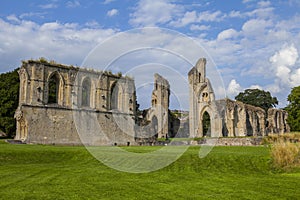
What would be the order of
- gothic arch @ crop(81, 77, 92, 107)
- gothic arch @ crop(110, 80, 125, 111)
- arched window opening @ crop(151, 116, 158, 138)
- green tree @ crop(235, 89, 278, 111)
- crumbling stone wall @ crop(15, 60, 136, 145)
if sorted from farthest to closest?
green tree @ crop(235, 89, 278, 111), arched window opening @ crop(151, 116, 158, 138), gothic arch @ crop(110, 80, 125, 111), gothic arch @ crop(81, 77, 92, 107), crumbling stone wall @ crop(15, 60, 136, 145)

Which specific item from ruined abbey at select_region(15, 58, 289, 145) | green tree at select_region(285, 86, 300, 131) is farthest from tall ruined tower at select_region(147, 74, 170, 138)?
green tree at select_region(285, 86, 300, 131)

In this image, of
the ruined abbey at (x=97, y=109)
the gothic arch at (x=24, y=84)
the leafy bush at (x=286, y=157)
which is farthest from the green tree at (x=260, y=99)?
the leafy bush at (x=286, y=157)

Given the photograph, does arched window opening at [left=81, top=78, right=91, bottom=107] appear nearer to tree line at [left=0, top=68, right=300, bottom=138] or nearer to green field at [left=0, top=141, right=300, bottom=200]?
tree line at [left=0, top=68, right=300, bottom=138]

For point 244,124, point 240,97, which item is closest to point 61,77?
point 244,124

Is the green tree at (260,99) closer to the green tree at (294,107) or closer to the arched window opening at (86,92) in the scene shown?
the green tree at (294,107)

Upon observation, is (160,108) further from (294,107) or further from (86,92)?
(294,107)

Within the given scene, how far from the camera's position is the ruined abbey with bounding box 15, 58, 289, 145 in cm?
3444

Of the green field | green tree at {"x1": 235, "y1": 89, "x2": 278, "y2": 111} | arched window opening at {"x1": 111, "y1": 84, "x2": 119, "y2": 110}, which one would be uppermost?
green tree at {"x1": 235, "y1": 89, "x2": 278, "y2": 111}

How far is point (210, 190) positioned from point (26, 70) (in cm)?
2920

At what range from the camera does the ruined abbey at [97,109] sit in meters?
34.4

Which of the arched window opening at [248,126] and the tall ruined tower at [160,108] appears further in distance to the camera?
the arched window opening at [248,126]

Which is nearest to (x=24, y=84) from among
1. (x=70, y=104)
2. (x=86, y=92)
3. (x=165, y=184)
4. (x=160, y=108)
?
(x=70, y=104)

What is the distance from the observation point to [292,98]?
49.1m

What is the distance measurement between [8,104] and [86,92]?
393 inches
